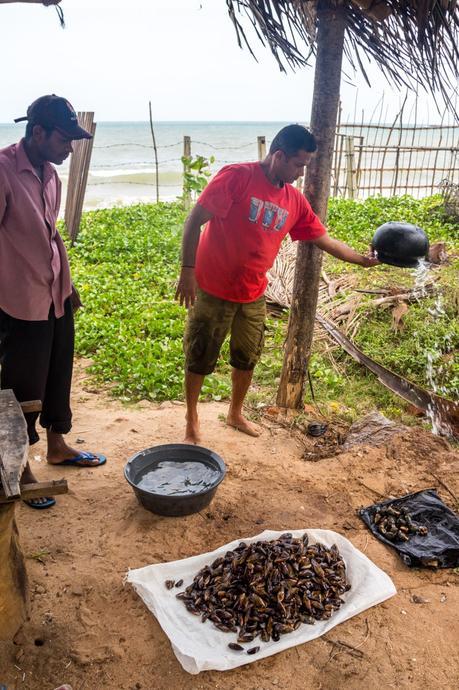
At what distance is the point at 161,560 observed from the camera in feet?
9.25

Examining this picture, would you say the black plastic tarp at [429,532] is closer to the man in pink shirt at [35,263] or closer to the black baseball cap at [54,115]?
the man in pink shirt at [35,263]

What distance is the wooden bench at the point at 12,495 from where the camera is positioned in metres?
1.96

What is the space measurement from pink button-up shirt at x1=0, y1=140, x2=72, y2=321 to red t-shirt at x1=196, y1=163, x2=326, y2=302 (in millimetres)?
905

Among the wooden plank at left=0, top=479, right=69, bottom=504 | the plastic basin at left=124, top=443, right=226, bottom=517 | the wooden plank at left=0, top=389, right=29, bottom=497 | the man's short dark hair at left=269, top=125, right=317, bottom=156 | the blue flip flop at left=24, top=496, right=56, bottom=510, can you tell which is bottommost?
the blue flip flop at left=24, top=496, right=56, bottom=510

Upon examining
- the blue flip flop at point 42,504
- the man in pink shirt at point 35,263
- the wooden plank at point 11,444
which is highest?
the man in pink shirt at point 35,263

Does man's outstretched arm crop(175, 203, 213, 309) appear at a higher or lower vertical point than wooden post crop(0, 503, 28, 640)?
higher

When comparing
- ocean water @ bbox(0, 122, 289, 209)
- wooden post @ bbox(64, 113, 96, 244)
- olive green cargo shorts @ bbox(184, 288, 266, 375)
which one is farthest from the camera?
ocean water @ bbox(0, 122, 289, 209)

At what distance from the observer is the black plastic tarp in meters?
2.86

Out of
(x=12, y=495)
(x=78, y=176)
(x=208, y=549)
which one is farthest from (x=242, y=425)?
(x=78, y=176)

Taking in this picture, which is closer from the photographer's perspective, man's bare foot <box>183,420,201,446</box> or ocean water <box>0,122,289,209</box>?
man's bare foot <box>183,420,201,446</box>

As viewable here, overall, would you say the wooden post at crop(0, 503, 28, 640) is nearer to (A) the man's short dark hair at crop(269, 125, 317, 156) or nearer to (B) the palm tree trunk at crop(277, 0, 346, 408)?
(A) the man's short dark hair at crop(269, 125, 317, 156)

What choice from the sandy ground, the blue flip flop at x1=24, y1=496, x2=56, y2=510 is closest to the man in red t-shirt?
the sandy ground

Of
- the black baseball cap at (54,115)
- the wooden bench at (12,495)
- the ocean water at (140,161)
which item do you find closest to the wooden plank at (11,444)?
the wooden bench at (12,495)

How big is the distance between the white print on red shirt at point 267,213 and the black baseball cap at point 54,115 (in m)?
1.07
